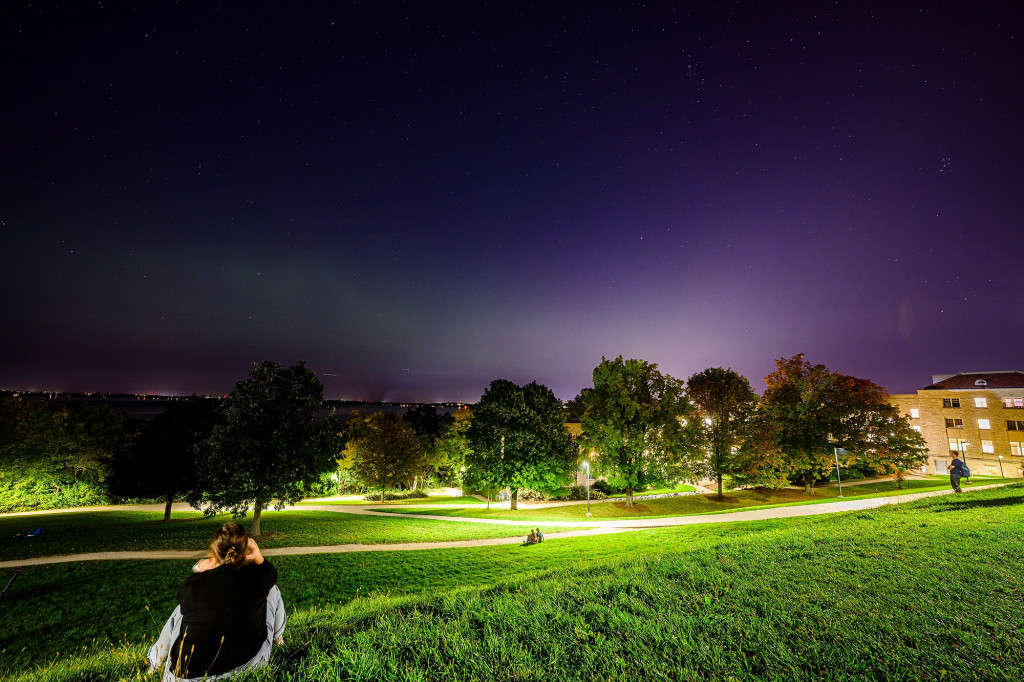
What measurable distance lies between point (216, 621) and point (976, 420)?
3179 inches

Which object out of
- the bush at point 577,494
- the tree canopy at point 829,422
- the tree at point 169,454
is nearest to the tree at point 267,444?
the tree at point 169,454

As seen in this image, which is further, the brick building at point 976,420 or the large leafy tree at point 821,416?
the brick building at point 976,420

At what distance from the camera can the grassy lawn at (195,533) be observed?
18.0 meters

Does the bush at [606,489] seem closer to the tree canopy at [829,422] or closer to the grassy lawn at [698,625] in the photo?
the tree canopy at [829,422]

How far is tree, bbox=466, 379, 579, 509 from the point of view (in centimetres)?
3250

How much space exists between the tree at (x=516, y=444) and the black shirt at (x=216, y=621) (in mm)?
28986

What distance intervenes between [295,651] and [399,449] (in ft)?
126

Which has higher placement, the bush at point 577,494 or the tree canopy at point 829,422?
the tree canopy at point 829,422

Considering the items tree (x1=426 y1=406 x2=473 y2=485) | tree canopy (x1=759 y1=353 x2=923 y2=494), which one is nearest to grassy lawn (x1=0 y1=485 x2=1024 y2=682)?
tree canopy (x1=759 y1=353 x2=923 y2=494)

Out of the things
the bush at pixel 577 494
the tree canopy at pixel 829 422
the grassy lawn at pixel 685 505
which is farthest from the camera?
the bush at pixel 577 494

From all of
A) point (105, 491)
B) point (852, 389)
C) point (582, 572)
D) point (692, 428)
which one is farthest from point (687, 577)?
point (105, 491)

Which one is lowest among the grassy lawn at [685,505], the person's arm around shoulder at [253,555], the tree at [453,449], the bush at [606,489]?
the bush at [606,489]

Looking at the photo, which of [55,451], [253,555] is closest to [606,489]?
[253,555]

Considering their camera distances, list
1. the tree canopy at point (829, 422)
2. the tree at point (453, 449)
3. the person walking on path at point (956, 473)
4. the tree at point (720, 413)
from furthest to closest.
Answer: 1. the tree at point (453, 449)
2. the tree at point (720, 413)
3. the tree canopy at point (829, 422)
4. the person walking on path at point (956, 473)
